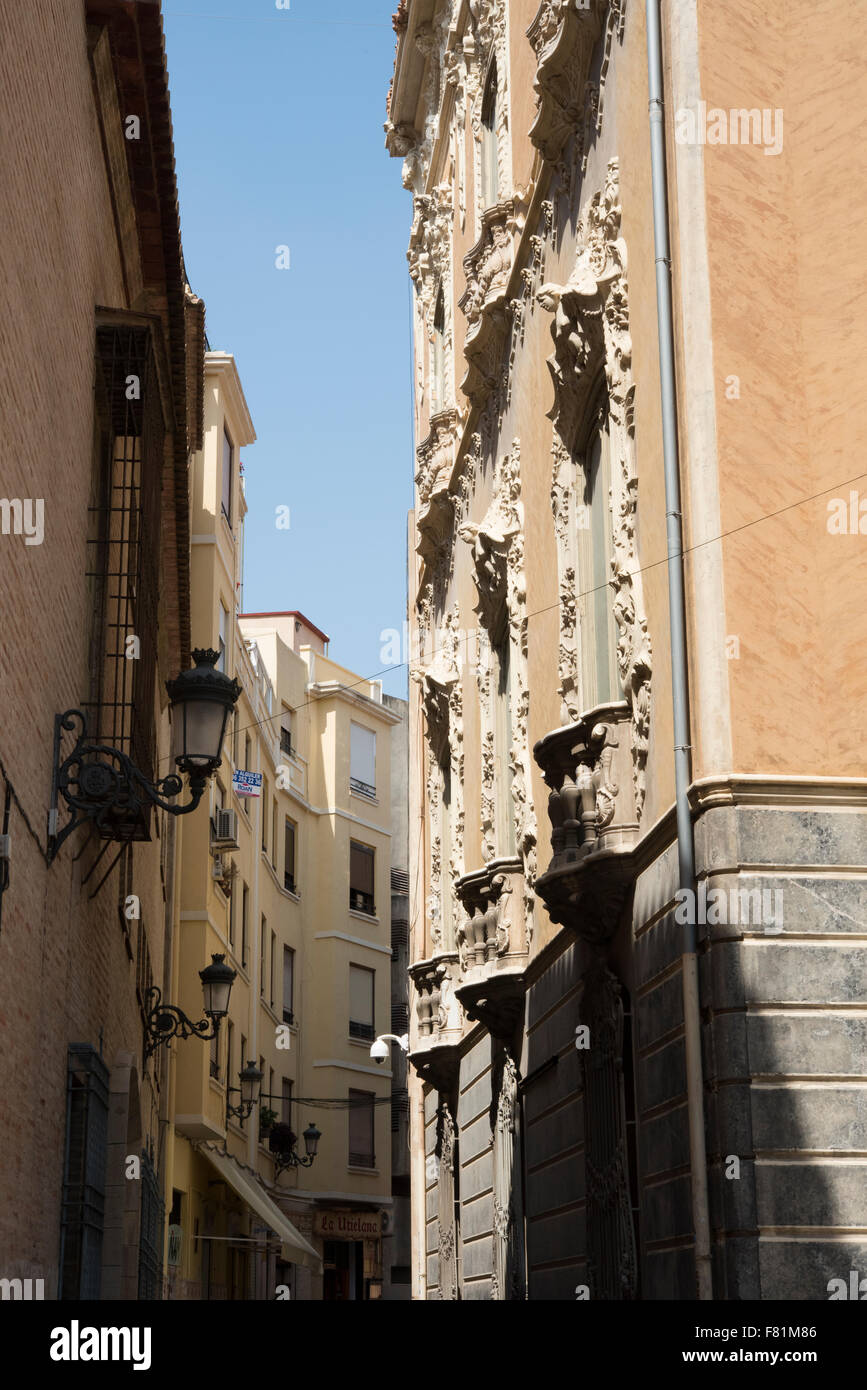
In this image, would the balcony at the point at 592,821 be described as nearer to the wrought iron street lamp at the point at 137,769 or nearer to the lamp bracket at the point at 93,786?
A: the wrought iron street lamp at the point at 137,769

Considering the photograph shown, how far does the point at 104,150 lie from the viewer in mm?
13320

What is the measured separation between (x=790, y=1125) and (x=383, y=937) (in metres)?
43.9

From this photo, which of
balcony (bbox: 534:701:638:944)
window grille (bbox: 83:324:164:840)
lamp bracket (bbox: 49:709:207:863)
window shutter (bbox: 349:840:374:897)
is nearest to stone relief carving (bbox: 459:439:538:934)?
balcony (bbox: 534:701:638:944)

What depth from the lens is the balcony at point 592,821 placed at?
11195mm

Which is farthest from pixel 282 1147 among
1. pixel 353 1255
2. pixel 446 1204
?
pixel 446 1204

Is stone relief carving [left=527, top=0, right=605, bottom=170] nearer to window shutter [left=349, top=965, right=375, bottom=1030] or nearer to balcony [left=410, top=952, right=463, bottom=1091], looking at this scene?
balcony [left=410, top=952, right=463, bottom=1091]

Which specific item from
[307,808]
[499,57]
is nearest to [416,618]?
[499,57]

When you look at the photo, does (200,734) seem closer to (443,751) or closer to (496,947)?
(496,947)

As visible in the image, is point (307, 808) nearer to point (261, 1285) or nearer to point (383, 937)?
point (383, 937)

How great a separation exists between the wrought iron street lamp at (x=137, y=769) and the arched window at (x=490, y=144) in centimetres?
939

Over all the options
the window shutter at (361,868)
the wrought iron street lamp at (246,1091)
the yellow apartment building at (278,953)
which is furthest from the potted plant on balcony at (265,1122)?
the window shutter at (361,868)

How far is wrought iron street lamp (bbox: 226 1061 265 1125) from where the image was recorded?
30656mm

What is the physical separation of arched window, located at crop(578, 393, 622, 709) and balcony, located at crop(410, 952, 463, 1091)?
7.56 meters

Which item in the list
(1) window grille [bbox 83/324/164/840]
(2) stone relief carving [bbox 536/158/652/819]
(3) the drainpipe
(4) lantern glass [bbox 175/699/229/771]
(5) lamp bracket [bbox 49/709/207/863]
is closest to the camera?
(3) the drainpipe
